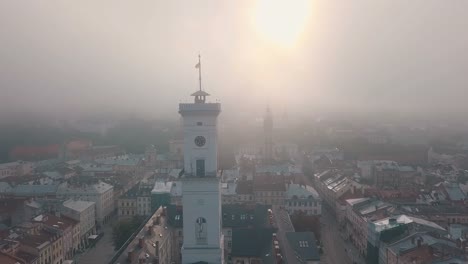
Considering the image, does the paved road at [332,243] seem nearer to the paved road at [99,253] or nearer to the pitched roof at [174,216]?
the pitched roof at [174,216]

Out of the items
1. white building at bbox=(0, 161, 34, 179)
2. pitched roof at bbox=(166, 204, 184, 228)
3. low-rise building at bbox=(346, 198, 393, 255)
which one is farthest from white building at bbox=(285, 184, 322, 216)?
white building at bbox=(0, 161, 34, 179)

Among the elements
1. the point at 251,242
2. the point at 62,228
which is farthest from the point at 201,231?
the point at 62,228

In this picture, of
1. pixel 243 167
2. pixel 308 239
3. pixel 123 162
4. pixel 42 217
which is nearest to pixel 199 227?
pixel 308 239

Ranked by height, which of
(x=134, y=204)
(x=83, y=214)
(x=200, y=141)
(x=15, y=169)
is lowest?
(x=134, y=204)

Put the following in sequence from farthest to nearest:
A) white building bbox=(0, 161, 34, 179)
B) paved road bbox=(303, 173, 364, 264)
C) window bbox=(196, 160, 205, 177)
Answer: white building bbox=(0, 161, 34, 179)
paved road bbox=(303, 173, 364, 264)
window bbox=(196, 160, 205, 177)

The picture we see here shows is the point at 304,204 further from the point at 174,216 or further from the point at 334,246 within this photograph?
the point at 174,216

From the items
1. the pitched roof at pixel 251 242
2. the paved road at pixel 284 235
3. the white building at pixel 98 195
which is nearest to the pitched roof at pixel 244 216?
the paved road at pixel 284 235

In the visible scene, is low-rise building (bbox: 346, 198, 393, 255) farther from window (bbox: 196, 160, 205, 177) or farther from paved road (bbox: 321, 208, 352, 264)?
window (bbox: 196, 160, 205, 177)
